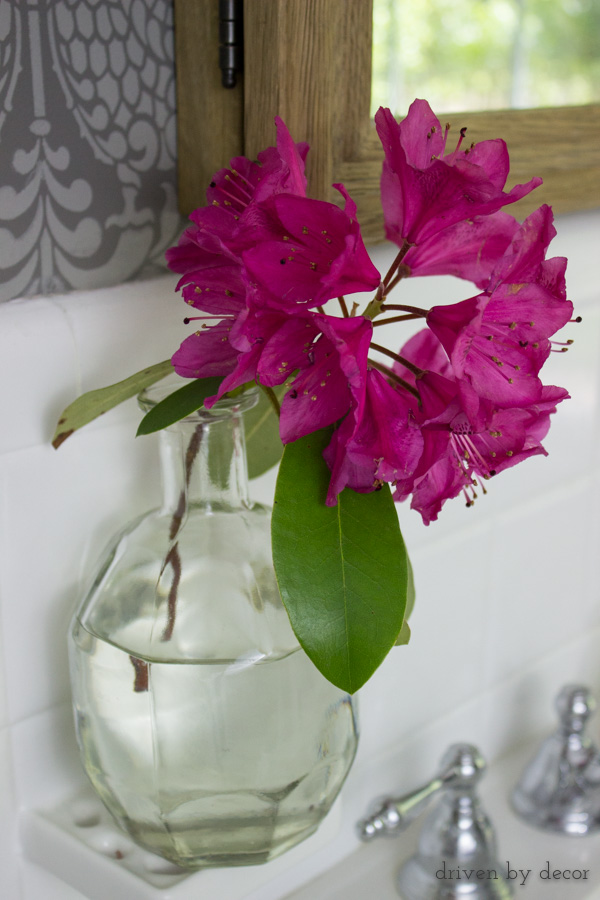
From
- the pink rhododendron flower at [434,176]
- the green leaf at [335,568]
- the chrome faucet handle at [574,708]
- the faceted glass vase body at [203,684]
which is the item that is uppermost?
the pink rhododendron flower at [434,176]

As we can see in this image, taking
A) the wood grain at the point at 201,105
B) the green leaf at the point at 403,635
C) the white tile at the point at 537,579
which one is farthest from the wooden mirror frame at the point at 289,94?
the white tile at the point at 537,579

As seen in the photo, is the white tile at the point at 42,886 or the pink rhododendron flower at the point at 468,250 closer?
the pink rhododendron flower at the point at 468,250

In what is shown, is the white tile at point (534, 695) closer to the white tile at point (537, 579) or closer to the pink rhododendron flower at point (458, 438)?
the white tile at point (537, 579)

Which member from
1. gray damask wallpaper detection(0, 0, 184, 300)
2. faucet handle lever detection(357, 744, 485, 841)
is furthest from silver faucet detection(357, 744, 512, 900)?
gray damask wallpaper detection(0, 0, 184, 300)

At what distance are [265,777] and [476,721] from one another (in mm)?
455

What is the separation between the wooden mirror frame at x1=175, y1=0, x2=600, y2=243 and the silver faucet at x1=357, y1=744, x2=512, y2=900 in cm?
41

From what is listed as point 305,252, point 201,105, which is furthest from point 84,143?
point 305,252

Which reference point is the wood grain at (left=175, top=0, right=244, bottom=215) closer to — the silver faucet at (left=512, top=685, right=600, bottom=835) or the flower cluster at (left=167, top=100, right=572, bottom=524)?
the flower cluster at (left=167, top=100, right=572, bottom=524)

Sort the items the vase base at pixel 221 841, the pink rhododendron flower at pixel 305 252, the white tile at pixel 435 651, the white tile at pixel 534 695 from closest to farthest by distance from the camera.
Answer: the pink rhododendron flower at pixel 305 252 < the vase base at pixel 221 841 < the white tile at pixel 435 651 < the white tile at pixel 534 695

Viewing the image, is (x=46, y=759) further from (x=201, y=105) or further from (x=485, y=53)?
(x=485, y=53)

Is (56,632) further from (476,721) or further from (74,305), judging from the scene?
(476,721)

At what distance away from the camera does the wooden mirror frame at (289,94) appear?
0.56m

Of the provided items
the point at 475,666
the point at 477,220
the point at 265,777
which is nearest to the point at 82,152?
the point at 477,220

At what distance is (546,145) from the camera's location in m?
0.77
